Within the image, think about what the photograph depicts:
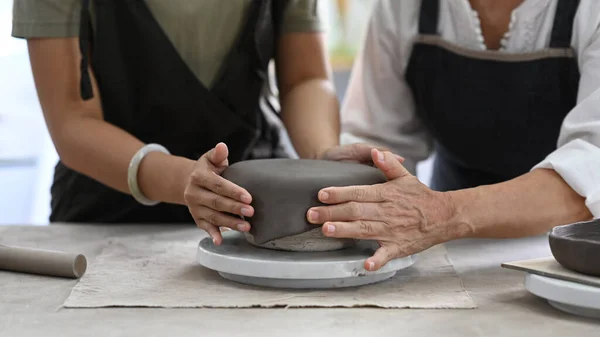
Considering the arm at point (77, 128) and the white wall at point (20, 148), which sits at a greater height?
the arm at point (77, 128)

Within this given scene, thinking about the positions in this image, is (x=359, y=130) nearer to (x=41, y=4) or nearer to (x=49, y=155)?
(x=41, y=4)

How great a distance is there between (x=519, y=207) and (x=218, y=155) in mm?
531

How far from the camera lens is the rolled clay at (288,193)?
1.20m

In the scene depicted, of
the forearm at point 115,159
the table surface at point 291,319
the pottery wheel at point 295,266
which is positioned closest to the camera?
the table surface at point 291,319

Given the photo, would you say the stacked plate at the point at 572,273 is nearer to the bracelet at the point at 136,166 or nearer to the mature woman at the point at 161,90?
the mature woman at the point at 161,90

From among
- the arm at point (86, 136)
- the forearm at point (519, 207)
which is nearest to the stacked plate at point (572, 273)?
the forearm at point (519, 207)

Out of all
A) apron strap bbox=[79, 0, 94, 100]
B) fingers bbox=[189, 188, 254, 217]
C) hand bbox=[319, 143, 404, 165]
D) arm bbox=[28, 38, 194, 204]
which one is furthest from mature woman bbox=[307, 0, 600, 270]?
apron strap bbox=[79, 0, 94, 100]

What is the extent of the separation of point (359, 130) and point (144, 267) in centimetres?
75

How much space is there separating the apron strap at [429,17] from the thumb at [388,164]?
1.88ft

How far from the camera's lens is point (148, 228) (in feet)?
5.74

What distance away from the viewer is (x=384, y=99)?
188 cm

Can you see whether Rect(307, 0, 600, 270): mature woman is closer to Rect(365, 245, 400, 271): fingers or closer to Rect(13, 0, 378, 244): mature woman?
Rect(365, 245, 400, 271): fingers

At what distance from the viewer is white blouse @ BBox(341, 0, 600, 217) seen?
1.36m

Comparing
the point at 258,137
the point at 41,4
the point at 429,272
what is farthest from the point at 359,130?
the point at 41,4
